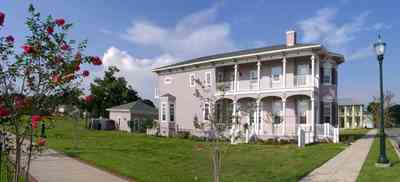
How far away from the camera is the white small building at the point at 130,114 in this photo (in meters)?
42.1

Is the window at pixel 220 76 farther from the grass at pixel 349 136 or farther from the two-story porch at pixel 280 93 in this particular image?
the grass at pixel 349 136

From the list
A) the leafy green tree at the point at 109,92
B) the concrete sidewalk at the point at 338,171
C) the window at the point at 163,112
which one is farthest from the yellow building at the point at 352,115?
the concrete sidewalk at the point at 338,171

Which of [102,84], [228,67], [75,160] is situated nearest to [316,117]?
[228,67]

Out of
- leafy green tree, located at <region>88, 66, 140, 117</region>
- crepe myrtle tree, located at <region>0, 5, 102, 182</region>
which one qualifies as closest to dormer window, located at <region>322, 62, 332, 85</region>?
crepe myrtle tree, located at <region>0, 5, 102, 182</region>

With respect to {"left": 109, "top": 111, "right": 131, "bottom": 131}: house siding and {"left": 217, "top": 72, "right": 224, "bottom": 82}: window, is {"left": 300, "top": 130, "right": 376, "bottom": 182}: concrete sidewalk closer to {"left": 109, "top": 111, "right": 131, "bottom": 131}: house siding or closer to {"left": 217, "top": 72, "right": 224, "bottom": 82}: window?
{"left": 217, "top": 72, "right": 224, "bottom": 82}: window

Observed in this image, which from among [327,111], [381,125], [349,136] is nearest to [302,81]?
[327,111]

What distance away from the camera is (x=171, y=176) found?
32.1ft

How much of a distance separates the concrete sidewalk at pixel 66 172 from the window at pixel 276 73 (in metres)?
17.0

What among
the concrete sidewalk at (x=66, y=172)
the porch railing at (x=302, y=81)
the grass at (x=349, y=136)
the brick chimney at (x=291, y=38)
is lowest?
the grass at (x=349, y=136)

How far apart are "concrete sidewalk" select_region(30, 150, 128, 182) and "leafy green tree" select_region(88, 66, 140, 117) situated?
43473 mm

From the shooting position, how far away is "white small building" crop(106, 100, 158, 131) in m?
42.1

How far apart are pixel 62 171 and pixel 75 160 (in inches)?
101

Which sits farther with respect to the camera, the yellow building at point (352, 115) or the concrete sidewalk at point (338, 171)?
the yellow building at point (352, 115)

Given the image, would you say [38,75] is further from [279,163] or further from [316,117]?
[316,117]
